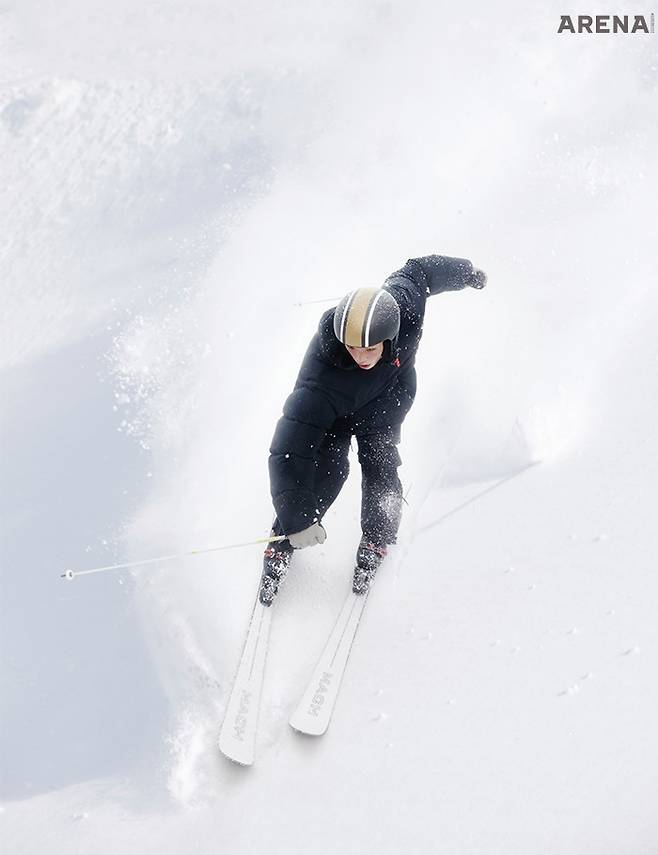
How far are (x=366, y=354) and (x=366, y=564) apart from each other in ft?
3.59

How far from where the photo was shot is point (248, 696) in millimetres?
3426

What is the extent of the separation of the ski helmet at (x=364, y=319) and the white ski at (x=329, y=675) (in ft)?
4.34

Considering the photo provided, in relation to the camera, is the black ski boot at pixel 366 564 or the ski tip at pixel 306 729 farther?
the black ski boot at pixel 366 564

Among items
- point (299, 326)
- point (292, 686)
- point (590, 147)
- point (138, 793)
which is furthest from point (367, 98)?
point (138, 793)

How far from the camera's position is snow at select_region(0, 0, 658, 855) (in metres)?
3.02

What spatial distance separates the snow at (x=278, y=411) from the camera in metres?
3.02

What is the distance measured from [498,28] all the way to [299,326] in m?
3.86

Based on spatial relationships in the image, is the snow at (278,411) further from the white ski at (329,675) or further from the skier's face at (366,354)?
the skier's face at (366,354)

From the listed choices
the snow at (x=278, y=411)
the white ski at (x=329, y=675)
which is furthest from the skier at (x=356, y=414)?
the snow at (x=278, y=411)

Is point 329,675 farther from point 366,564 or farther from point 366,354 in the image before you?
point 366,354

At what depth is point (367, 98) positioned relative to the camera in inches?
266

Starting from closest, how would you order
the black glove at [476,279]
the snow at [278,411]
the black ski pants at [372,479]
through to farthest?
the snow at [278,411] → the black ski pants at [372,479] → the black glove at [476,279]

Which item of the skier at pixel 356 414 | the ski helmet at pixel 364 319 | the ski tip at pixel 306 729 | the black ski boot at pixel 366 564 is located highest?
the ski helmet at pixel 364 319

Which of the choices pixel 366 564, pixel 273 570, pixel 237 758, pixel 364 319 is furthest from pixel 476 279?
pixel 237 758
